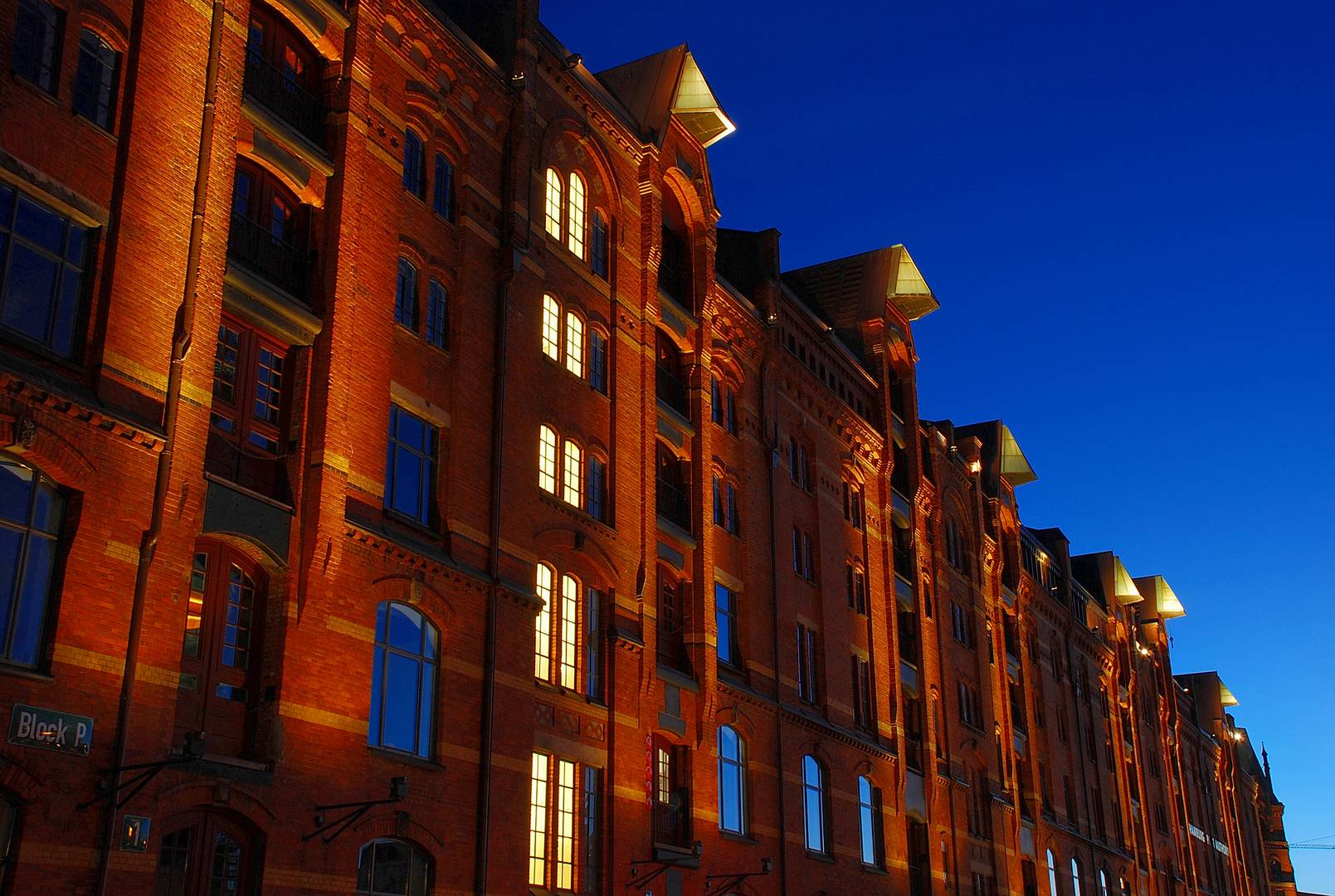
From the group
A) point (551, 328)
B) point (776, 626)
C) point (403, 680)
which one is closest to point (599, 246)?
point (551, 328)

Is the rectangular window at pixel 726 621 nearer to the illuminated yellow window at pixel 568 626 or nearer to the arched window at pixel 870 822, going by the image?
the illuminated yellow window at pixel 568 626

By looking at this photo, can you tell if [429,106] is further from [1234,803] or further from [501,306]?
[1234,803]

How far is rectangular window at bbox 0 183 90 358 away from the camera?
16953mm

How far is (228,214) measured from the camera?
1991cm

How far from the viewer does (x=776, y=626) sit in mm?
35031

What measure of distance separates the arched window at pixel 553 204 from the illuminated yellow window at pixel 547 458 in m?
4.34

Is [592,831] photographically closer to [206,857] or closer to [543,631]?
[543,631]

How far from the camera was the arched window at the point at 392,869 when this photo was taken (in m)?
20.5

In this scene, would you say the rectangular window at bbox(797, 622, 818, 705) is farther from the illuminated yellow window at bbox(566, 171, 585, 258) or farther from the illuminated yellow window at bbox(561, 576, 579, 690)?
the illuminated yellow window at bbox(566, 171, 585, 258)

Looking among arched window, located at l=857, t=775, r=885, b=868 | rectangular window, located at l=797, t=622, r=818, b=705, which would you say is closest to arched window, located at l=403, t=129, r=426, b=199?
rectangular window, located at l=797, t=622, r=818, b=705

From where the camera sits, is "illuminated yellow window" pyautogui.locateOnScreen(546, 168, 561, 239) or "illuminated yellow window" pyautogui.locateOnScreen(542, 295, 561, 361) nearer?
"illuminated yellow window" pyautogui.locateOnScreen(542, 295, 561, 361)

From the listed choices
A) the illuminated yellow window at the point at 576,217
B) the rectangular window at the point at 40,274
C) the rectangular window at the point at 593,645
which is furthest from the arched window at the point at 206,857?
the illuminated yellow window at the point at 576,217

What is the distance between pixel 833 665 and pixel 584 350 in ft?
43.3

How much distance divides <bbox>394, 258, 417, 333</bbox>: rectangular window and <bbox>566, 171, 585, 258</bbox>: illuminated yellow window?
5.53 metres
